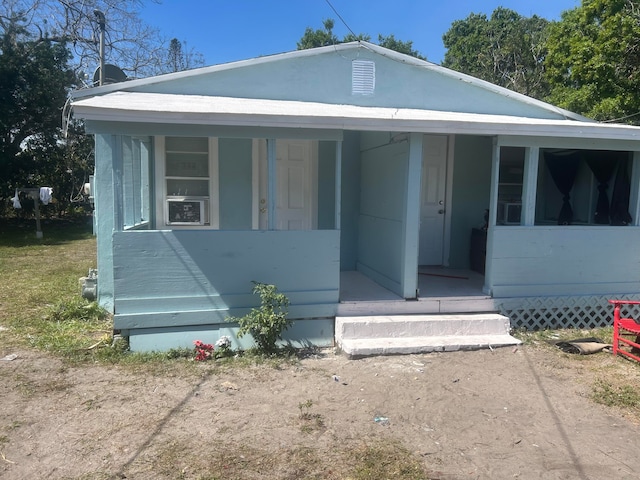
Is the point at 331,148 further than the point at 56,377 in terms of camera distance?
Yes

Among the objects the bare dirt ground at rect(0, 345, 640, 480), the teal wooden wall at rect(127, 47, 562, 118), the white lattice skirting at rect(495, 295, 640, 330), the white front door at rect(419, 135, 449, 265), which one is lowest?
the bare dirt ground at rect(0, 345, 640, 480)

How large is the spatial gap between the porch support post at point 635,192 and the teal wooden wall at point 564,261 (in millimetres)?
224

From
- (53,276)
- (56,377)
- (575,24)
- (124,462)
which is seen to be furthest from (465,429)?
(575,24)

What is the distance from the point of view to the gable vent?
7.01 m

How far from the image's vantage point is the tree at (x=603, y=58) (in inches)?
469

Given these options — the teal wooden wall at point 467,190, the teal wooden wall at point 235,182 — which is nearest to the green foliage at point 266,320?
the teal wooden wall at point 235,182

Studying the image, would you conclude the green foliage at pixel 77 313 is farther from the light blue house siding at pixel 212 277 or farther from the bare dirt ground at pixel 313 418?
the light blue house siding at pixel 212 277

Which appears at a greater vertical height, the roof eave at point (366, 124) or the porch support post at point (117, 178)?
the roof eave at point (366, 124)

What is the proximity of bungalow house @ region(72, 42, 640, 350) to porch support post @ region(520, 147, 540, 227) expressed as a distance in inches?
1.0

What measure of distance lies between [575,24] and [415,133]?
1158 cm

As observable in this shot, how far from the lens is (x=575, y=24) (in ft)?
45.5

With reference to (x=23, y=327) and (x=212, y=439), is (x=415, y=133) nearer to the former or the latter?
(x=212, y=439)

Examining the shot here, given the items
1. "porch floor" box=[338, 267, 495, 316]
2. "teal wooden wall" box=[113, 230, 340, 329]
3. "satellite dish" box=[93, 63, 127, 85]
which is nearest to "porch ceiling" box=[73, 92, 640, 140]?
"teal wooden wall" box=[113, 230, 340, 329]

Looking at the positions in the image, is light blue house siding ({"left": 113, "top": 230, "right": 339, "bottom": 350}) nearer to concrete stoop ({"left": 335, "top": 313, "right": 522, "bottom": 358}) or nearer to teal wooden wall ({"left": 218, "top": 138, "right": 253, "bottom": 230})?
concrete stoop ({"left": 335, "top": 313, "right": 522, "bottom": 358})
